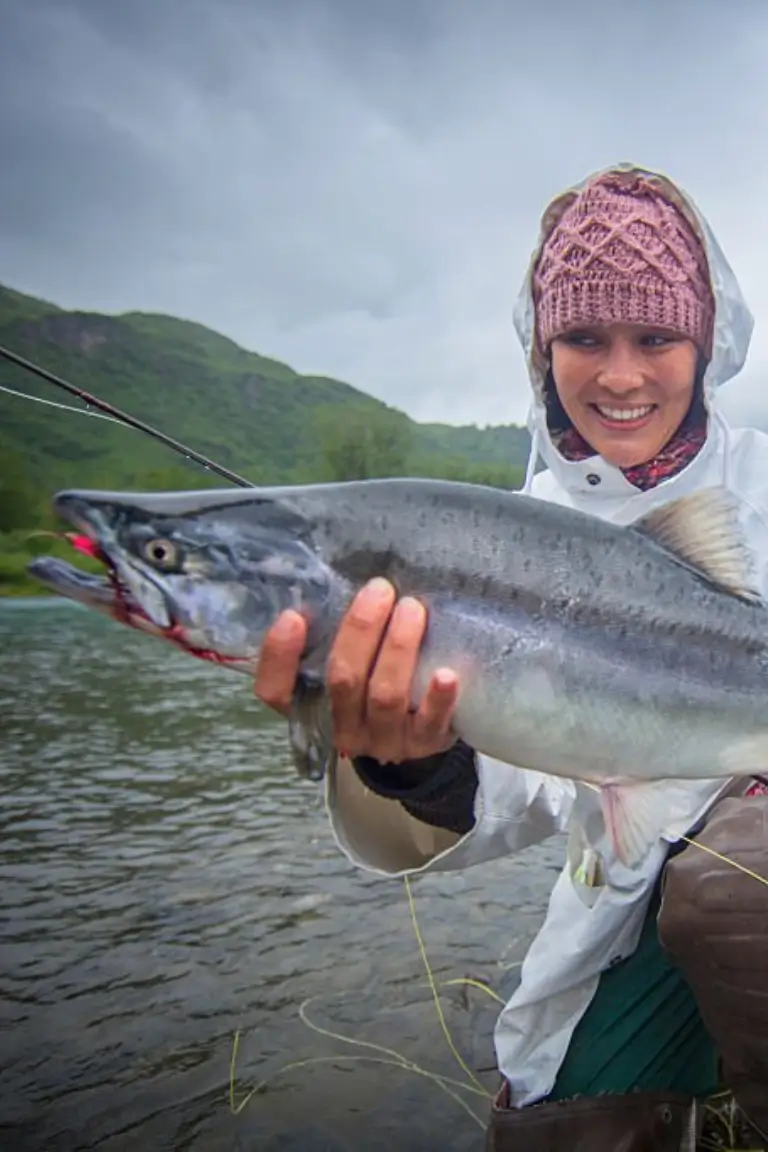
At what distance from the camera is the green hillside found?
79312 millimetres

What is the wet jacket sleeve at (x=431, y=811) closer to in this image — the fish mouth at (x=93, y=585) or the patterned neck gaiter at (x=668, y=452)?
the fish mouth at (x=93, y=585)

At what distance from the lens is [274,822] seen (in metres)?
7.31

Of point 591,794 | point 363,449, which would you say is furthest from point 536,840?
point 363,449

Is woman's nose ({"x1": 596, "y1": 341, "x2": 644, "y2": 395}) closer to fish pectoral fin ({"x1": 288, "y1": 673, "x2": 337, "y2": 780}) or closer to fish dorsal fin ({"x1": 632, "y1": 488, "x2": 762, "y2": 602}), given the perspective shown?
fish dorsal fin ({"x1": 632, "y1": 488, "x2": 762, "y2": 602})

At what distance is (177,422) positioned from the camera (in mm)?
152875

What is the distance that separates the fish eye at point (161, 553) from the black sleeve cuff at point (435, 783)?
0.92m

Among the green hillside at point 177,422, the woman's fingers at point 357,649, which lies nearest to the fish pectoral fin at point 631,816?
the woman's fingers at point 357,649

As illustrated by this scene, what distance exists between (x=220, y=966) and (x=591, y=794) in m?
2.72

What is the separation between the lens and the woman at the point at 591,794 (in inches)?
96.7

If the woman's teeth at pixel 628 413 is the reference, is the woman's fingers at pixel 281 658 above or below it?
below

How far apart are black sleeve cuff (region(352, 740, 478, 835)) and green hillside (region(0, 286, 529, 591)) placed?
52325mm

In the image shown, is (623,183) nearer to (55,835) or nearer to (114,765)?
(55,835)

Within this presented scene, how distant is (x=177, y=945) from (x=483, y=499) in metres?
3.74

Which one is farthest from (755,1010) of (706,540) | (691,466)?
(691,466)
